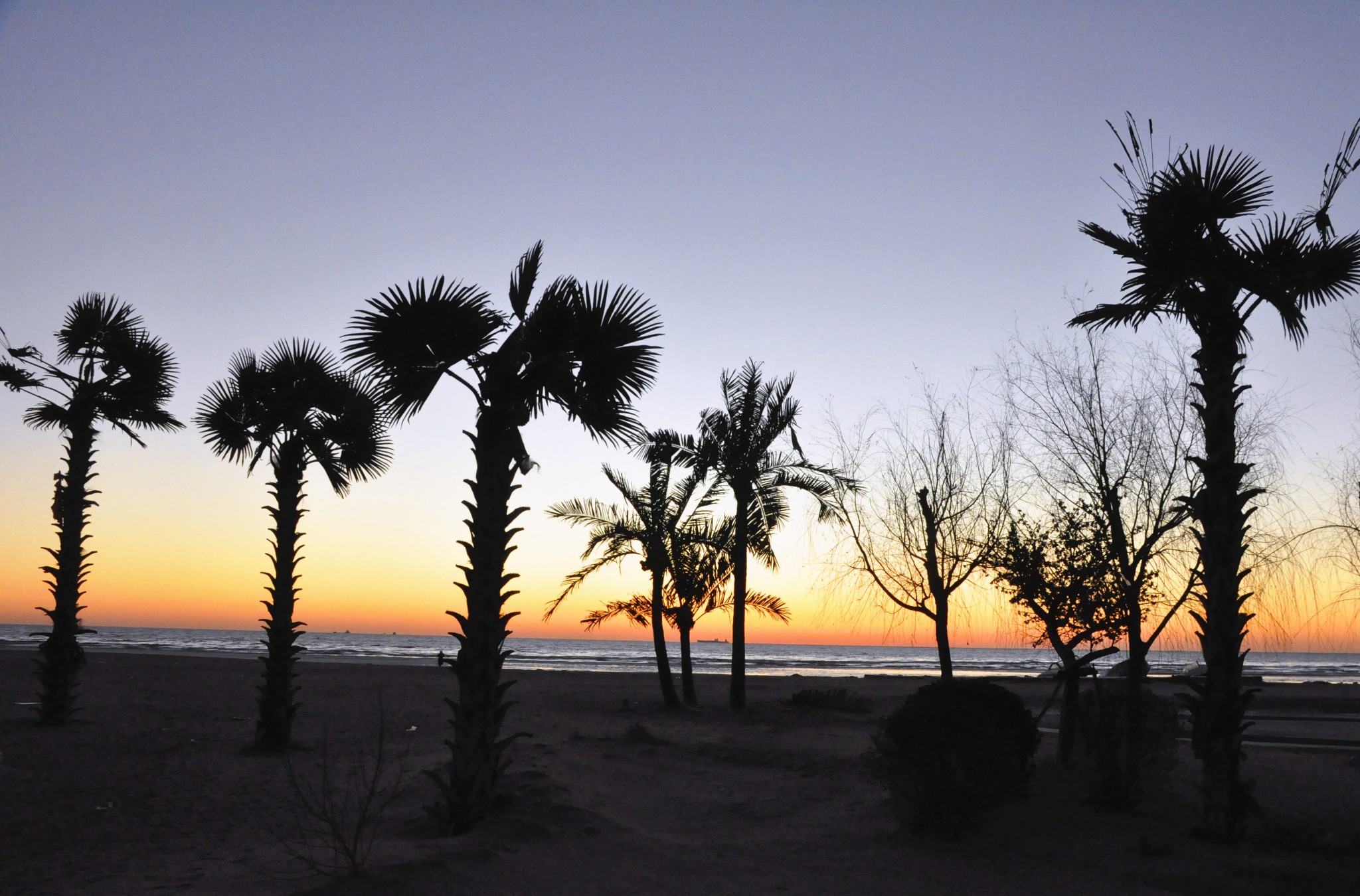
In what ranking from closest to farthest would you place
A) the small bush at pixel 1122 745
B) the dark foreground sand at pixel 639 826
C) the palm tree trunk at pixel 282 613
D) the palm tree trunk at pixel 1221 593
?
the dark foreground sand at pixel 639 826
the palm tree trunk at pixel 1221 593
the small bush at pixel 1122 745
the palm tree trunk at pixel 282 613

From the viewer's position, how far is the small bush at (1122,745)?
9.74 m

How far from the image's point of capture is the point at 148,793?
1166 centimetres

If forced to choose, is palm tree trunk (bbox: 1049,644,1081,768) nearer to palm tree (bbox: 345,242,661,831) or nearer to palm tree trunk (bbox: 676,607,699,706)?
palm tree (bbox: 345,242,661,831)

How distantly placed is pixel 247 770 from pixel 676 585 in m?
12.7

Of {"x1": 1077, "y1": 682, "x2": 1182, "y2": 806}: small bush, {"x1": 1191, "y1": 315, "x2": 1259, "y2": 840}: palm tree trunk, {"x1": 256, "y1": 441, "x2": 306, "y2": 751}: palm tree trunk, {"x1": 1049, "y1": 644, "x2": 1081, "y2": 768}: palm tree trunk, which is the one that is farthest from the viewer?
{"x1": 256, "y1": 441, "x2": 306, "y2": 751}: palm tree trunk

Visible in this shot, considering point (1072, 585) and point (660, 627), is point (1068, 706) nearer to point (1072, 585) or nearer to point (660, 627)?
point (1072, 585)

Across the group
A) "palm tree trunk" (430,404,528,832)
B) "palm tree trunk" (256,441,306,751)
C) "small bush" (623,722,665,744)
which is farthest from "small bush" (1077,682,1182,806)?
"palm tree trunk" (256,441,306,751)

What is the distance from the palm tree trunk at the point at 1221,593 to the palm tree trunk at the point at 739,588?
549 inches

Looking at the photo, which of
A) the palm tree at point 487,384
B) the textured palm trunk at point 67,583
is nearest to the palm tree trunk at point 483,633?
the palm tree at point 487,384

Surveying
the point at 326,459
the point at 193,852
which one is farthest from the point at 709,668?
the point at 193,852

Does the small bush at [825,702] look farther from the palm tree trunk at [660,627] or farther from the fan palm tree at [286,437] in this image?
the fan palm tree at [286,437]

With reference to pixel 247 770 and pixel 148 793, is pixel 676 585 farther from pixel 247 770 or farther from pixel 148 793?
pixel 148 793

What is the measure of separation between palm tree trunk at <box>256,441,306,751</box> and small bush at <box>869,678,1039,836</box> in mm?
10281

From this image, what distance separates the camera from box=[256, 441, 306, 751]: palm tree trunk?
14883mm
